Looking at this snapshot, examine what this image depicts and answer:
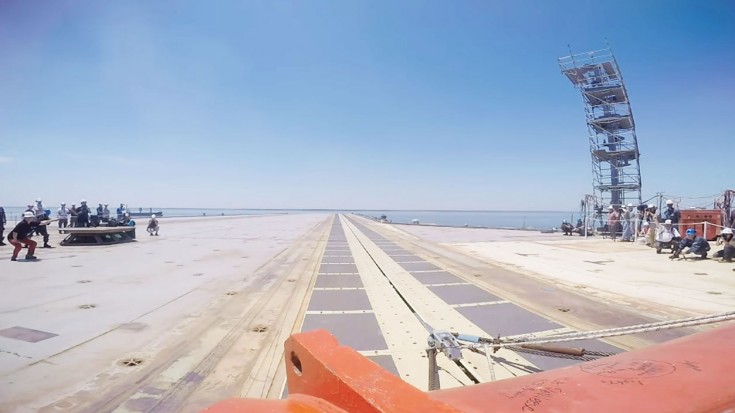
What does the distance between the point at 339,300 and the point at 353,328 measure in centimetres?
156

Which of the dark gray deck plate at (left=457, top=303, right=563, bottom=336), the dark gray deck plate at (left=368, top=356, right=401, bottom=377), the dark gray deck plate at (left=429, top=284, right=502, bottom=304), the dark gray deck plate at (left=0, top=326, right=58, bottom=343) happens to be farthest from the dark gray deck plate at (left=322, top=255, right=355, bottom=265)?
the dark gray deck plate at (left=368, top=356, right=401, bottom=377)

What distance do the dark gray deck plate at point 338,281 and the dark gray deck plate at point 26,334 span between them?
14.5ft

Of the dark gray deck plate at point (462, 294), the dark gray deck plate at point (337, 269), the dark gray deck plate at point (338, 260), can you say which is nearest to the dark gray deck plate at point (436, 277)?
the dark gray deck plate at point (462, 294)

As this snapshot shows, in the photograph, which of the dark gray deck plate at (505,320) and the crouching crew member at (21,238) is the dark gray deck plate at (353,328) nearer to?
the dark gray deck plate at (505,320)

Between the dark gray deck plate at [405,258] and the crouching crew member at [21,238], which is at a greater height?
the crouching crew member at [21,238]

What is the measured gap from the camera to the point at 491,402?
59.6 inches

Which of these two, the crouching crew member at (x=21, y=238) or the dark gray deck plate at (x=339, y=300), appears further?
the crouching crew member at (x=21, y=238)

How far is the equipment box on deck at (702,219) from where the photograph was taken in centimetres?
1541

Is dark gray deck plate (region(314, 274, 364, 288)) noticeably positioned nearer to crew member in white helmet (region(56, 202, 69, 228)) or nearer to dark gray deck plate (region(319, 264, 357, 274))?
dark gray deck plate (region(319, 264, 357, 274))

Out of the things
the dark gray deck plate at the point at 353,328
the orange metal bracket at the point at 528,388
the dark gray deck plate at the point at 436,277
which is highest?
the orange metal bracket at the point at 528,388

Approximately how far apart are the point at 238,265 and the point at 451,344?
8.26 meters

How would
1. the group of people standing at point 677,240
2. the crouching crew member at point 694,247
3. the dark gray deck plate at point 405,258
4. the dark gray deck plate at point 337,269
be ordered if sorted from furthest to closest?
Result: the dark gray deck plate at point 405,258, the crouching crew member at point 694,247, the group of people standing at point 677,240, the dark gray deck plate at point 337,269

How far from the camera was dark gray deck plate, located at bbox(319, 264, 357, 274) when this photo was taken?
9.17 m

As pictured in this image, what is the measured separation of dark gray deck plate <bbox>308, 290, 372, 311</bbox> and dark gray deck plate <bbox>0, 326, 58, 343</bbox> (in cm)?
350
